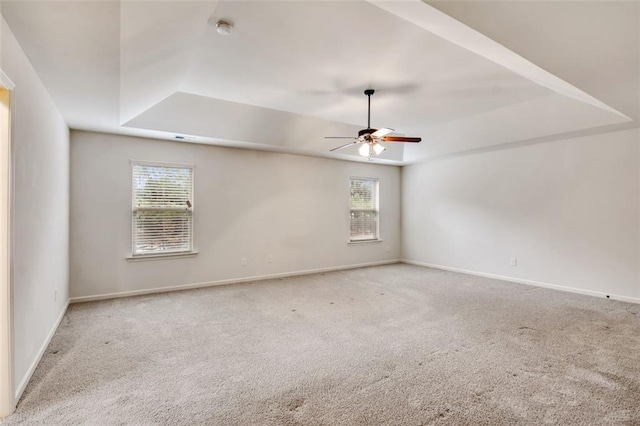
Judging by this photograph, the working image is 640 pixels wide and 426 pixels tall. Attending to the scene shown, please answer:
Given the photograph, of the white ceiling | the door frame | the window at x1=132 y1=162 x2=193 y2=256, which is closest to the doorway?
the door frame

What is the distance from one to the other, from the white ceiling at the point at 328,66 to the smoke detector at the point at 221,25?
7 cm

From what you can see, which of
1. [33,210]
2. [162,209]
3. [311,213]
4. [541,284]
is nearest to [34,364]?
[33,210]

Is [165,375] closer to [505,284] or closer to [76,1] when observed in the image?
[76,1]

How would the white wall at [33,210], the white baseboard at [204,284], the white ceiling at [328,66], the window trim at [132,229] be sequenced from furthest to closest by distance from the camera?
the window trim at [132,229] < the white baseboard at [204,284] < the white wall at [33,210] < the white ceiling at [328,66]

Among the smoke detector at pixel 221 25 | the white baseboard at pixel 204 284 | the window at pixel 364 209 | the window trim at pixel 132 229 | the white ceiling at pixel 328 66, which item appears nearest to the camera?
the white ceiling at pixel 328 66

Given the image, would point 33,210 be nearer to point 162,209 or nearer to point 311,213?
point 162,209

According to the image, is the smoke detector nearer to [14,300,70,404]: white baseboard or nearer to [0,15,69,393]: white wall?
[0,15,69,393]: white wall

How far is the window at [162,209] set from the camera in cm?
470

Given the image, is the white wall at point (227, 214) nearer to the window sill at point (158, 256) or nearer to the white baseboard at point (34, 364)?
the window sill at point (158, 256)

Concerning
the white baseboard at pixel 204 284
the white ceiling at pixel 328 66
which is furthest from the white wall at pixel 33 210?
the white baseboard at pixel 204 284

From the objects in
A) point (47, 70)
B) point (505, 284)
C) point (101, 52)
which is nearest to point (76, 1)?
point (101, 52)

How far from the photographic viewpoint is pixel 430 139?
588 centimetres

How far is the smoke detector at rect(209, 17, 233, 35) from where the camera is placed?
2333 millimetres

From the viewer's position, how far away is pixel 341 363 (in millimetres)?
2609
